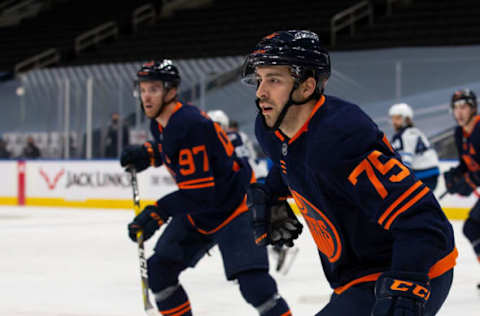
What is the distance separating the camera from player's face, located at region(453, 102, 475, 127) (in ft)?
16.2

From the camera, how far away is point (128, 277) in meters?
5.11

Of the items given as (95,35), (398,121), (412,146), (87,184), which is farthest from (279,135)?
(95,35)

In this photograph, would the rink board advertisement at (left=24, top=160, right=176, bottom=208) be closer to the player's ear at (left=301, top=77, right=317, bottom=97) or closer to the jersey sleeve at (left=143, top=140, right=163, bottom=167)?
the jersey sleeve at (left=143, top=140, right=163, bottom=167)

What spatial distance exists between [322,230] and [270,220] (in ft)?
0.94

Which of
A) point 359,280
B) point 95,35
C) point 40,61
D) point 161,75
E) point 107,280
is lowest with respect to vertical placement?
→ point 40,61

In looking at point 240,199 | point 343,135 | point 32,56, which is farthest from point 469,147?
point 32,56

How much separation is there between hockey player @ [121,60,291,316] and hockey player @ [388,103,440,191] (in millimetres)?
3685

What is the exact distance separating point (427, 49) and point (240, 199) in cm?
919

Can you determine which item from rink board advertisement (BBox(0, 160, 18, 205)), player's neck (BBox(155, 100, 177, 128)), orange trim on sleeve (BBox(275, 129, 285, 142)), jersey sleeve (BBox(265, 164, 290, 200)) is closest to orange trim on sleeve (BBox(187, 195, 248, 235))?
player's neck (BBox(155, 100, 177, 128))

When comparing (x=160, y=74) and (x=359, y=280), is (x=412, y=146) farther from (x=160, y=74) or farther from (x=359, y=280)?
(x=359, y=280)

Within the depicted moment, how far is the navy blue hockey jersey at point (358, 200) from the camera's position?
1501 mm

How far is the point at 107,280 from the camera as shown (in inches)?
197

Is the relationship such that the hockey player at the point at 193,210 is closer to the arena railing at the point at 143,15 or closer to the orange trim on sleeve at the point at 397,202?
the orange trim on sleeve at the point at 397,202

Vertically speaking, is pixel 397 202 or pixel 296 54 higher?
Answer: pixel 296 54
